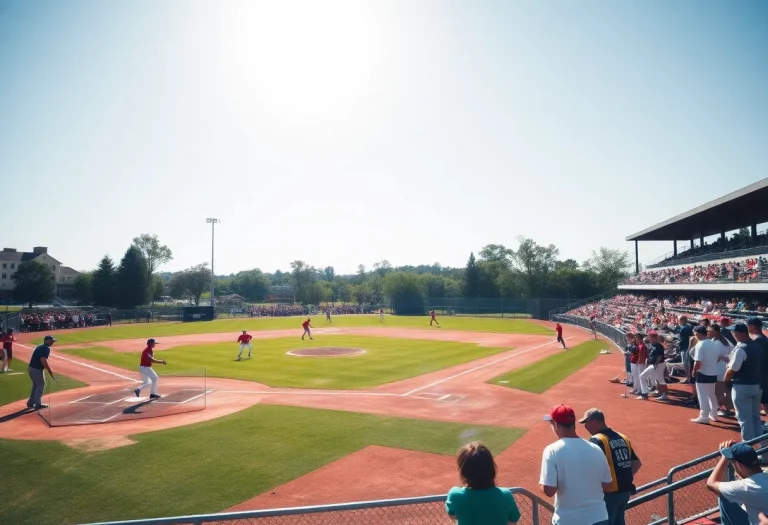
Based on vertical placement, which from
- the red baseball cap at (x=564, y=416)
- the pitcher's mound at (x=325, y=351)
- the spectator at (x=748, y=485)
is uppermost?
the red baseball cap at (x=564, y=416)

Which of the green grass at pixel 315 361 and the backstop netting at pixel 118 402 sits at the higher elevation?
the backstop netting at pixel 118 402

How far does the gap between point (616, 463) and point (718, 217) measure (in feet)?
145

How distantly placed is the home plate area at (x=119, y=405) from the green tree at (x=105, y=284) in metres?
67.9

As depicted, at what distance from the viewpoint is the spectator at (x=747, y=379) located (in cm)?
839

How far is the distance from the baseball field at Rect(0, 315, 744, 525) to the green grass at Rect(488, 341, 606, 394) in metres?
0.08

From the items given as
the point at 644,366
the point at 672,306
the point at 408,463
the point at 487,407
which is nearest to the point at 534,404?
the point at 487,407

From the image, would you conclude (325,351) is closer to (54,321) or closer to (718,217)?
(54,321)

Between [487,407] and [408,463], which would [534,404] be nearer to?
[487,407]

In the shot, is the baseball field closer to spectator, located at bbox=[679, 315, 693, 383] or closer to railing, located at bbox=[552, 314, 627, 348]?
spectator, located at bbox=[679, 315, 693, 383]

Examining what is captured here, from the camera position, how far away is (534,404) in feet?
48.8

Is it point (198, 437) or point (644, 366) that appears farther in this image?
point (644, 366)

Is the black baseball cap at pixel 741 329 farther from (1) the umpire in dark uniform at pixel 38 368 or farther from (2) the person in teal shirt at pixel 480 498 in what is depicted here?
(1) the umpire in dark uniform at pixel 38 368

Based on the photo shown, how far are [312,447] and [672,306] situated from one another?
107 feet

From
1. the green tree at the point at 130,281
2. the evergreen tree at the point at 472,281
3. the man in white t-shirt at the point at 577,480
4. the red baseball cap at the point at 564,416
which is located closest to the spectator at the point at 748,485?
the man in white t-shirt at the point at 577,480
